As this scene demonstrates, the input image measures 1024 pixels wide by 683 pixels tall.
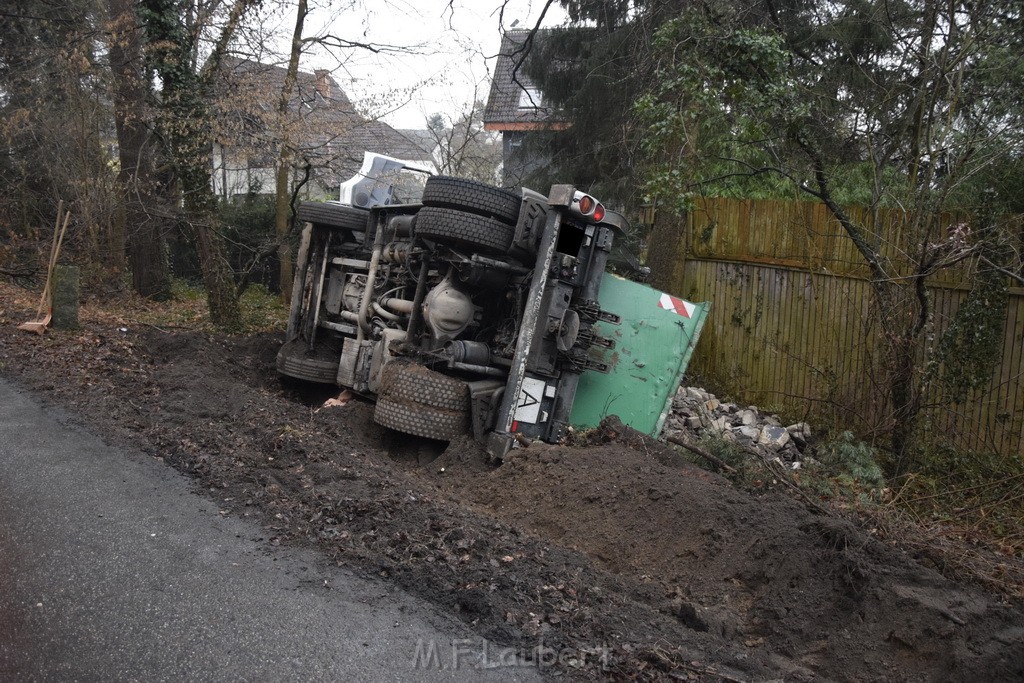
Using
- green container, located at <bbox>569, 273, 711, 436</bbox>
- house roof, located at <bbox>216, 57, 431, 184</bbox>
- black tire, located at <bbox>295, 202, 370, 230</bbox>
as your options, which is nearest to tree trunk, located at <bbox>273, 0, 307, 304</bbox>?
house roof, located at <bbox>216, 57, 431, 184</bbox>

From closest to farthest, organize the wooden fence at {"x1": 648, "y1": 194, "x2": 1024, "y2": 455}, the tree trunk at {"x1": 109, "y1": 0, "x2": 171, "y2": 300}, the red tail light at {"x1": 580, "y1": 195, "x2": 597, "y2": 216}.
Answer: the red tail light at {"x1": 580, "y1": 195, "x2": 597, "y2": 216} → the wooden fence at {"x1": 648, "y1": 194, "x2": 1024, "y2": 455} → the tree trunk at {"x1": 109, "y1": 0, "x2": 171, "y2": 300}

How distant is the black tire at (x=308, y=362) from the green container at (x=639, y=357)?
2797mm

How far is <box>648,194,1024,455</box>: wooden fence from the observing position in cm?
822

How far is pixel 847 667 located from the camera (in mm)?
4055

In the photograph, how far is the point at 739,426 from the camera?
9203 millimetres

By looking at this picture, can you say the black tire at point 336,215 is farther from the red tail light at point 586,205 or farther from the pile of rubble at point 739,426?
the pile of rubble at point 739,426

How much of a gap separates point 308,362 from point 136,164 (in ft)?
26.5

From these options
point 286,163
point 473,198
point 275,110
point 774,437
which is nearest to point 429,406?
point 473,198

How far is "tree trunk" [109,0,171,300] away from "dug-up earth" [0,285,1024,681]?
25.8 feet

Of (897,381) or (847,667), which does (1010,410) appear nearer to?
(897,381)

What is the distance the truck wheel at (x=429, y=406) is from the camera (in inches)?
282

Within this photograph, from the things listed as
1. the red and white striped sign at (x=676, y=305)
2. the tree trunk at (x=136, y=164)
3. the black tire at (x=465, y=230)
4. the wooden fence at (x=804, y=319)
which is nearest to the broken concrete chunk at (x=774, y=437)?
the wooden fence at (x=804, y=319)

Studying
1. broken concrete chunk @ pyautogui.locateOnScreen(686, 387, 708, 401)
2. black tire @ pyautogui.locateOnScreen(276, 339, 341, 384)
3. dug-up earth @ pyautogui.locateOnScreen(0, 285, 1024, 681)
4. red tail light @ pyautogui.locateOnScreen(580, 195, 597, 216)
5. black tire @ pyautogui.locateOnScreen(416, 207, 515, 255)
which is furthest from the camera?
broken concrete chunk @ pyautogui.locateOnScreen(686, 387, 708, 401)

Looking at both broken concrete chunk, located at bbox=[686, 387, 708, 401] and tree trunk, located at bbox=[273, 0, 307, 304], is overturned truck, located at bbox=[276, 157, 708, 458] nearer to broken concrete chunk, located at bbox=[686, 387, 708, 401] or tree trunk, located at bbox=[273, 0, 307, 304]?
broken concrete chunk, located at bbox=[686, 387, 708, 401]
